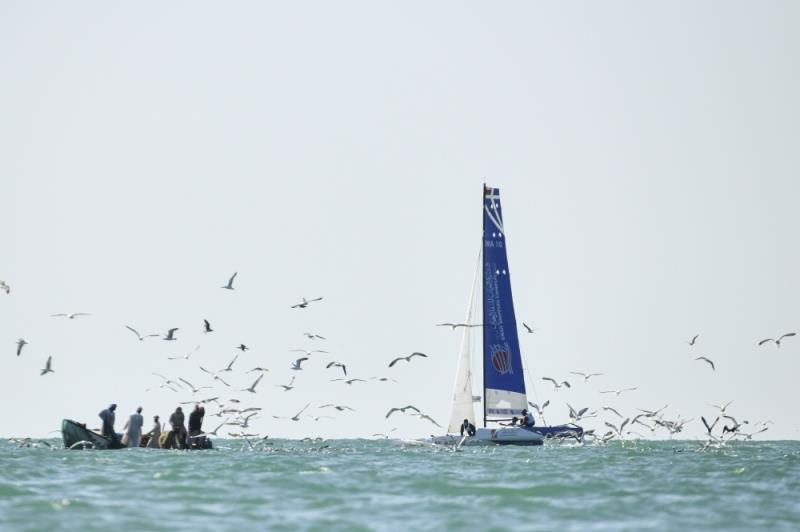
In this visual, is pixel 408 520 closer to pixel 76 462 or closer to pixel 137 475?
pixel 137 475

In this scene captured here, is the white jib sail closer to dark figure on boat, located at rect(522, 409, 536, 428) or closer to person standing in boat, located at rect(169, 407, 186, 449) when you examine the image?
dark figure on boat, located at rect(522, 409, 536, 428)

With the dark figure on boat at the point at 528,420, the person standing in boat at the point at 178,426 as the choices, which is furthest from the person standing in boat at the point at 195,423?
the dark figure on boat at the point at 528,420

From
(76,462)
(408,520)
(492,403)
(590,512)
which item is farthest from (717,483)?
(492,403)

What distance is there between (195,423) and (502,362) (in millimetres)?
25475

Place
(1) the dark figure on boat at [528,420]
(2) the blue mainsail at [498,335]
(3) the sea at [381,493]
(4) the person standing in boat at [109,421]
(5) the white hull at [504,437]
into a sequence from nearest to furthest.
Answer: (3) the sea at [381,493], (4) the person standing in boat at [109,421], (5) the white hull at [504,437], (1) the dark figure on boat at [528,420], (2) the blue mainsail at [498,335]

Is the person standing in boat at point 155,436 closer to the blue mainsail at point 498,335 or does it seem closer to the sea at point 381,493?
the sea at point 381,493

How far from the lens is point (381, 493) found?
3903cm

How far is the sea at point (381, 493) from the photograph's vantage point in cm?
3303

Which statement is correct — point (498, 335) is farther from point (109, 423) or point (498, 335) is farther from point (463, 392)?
point (109, 423)

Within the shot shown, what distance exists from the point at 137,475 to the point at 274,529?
A: 1295 centimetres

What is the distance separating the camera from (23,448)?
202ft

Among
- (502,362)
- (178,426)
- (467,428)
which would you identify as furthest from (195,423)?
(502,362)

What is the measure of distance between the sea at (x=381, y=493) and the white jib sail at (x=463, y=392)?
2033 cm

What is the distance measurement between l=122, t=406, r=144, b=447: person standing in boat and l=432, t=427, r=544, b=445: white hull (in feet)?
57.4
